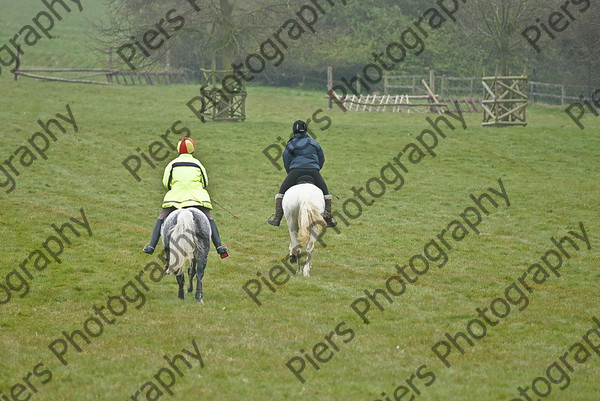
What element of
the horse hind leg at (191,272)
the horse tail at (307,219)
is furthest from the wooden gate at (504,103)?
the horse hind leg at (191,272)

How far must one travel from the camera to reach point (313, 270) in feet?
56.6

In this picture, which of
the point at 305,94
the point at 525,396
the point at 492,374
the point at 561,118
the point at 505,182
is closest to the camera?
the point at 525,396

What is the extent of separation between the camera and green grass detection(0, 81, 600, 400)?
10617 millimetres

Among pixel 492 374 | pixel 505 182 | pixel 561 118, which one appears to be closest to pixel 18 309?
pixel 492 374

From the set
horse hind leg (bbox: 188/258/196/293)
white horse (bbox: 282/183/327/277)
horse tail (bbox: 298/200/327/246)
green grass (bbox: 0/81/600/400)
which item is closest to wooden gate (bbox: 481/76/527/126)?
green grass (bbox: 0/81/600/400)

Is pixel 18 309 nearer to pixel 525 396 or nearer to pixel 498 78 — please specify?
pixel 525 396

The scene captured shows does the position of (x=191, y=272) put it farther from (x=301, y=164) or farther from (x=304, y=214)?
(x=301, y=164)

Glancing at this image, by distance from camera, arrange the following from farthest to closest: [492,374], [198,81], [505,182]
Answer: [198,81]
[505,182]
[492,374]

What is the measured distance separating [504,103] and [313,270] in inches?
1042

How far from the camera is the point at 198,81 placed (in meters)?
70.3

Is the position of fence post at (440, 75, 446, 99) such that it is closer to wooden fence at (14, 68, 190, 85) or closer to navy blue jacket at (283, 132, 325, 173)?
wooden fence at (14, 68, 190, 85)

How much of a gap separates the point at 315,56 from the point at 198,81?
35.2 ft

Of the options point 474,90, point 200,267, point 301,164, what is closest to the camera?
point 200,267

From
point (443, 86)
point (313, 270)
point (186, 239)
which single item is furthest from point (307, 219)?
point (443, 86)
